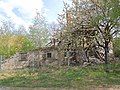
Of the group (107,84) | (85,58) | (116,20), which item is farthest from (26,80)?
(85,58)

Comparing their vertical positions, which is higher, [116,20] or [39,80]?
[116,20]

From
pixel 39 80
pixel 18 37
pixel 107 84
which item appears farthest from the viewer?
pixel 18 37

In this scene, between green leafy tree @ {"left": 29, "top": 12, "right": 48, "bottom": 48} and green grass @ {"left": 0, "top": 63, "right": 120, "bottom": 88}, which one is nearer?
green grass @ {"left": 0, "top": 63, "right": 120, "bottom": 88}

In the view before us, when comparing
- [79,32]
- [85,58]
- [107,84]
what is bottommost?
[107,84]

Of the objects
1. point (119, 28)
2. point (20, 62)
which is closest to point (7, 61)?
point (20, 62)

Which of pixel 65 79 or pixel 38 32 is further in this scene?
pixel 38 32

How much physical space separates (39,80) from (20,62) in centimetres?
1448

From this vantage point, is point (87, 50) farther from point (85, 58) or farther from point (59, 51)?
point (59, 51)

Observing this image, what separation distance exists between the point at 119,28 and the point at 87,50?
5.82 metres

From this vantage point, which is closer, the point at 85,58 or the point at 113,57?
the point at 85,58

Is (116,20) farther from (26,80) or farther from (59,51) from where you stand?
(26,80)

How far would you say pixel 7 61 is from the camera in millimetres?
34469

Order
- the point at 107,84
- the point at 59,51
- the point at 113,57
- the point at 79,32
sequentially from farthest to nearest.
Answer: the point at 113,57, the point at 59,51, the point at 79,32, the point at 107,84

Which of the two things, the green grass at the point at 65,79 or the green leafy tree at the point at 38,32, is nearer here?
the green grass at the point at 65,79
